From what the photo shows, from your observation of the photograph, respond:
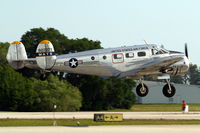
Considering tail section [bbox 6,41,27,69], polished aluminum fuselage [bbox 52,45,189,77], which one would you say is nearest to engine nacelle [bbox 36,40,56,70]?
polished aluminum fuselage [bbox 52,45,189,77]

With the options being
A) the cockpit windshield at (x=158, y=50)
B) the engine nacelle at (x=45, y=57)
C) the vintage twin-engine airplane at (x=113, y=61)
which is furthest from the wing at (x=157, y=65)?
the engine nacelle at (x=45, y=57)

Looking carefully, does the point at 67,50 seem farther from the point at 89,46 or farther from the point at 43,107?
the point at 43,107

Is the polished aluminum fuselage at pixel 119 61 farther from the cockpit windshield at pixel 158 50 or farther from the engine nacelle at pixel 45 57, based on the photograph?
the engine nacelle at pixel 45 57

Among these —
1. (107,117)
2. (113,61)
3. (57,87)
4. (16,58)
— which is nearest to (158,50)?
(113,61)

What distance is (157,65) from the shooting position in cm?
3441

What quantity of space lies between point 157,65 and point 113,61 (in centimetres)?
372

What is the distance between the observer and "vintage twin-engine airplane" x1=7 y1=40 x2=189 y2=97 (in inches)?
1341

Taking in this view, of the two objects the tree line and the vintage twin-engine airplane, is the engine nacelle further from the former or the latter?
the tree line

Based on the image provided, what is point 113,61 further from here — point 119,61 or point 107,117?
point 107,117

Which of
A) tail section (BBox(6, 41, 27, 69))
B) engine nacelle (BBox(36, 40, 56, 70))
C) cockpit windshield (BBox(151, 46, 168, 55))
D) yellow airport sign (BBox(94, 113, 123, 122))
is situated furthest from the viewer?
yellow airport sign (BBox(94, 113, 123, 122))

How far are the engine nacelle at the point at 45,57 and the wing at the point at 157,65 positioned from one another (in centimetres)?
591

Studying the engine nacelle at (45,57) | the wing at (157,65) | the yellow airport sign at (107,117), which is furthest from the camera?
the yellow airport sign at (107,117)

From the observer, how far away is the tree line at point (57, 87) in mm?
77125

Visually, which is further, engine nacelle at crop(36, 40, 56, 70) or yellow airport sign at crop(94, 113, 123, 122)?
yellow airport sign at crop(94, 113, 123, 122)
